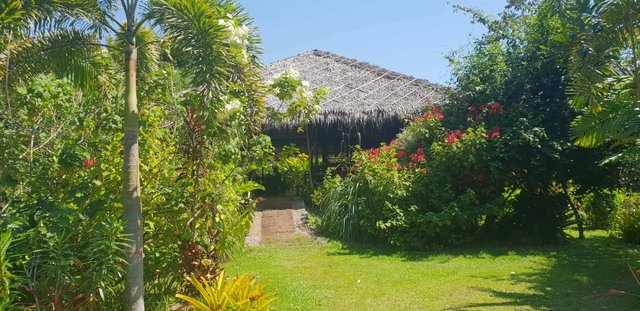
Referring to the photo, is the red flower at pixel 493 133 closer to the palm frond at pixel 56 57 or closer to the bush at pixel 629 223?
the bush at pixel 629 223

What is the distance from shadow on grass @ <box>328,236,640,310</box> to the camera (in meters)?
5.37

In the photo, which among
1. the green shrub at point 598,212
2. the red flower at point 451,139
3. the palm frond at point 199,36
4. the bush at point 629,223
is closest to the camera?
the palm frond at point 199,36

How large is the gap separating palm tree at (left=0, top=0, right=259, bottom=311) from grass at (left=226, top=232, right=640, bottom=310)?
212 cm

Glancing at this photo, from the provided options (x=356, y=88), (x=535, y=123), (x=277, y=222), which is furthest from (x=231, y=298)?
(x=356, y=88)

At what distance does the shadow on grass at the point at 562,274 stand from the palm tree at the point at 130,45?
10.9 ft

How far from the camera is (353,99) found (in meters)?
14.4

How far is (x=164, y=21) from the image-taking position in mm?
3855

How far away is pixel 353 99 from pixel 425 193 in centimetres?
575

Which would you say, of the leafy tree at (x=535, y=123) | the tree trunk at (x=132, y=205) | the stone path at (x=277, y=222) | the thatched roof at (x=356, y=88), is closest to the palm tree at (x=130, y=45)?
the tree trunk at (x=132, y=205)

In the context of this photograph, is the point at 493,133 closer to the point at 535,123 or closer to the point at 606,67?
the point at 535,123

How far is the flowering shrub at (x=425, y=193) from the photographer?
879cm

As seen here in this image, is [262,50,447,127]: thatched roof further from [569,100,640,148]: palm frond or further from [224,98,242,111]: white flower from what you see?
[224,98,242,111]: white flower

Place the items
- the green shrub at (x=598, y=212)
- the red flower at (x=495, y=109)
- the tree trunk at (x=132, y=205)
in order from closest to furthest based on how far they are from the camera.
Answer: the tree trunk at (x=132, y=205) < the red flower at (x=495, y=109) < the green shrub at (x=598, y=212)

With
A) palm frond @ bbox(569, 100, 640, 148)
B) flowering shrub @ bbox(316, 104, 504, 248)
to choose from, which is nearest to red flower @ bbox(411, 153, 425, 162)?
flowering shrub @ bbox(316, 104, 504, 248)
